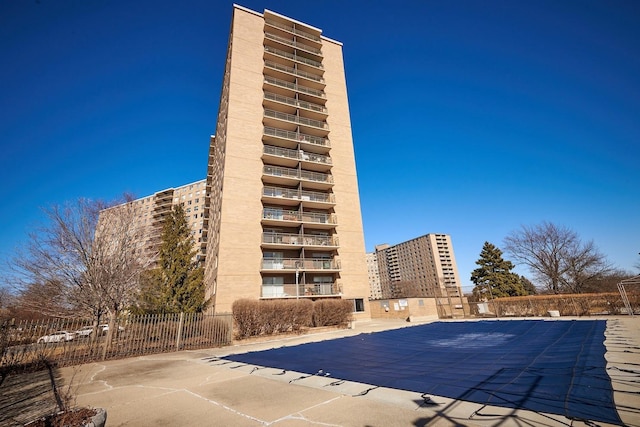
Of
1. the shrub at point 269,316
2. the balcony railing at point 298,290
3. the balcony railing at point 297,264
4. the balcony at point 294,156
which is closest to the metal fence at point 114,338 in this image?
the shrub at point 269,316

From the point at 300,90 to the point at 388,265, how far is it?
13257cm

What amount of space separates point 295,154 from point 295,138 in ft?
6.43

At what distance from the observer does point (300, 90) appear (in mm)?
31578

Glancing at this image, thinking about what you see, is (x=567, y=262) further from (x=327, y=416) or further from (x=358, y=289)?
(x=327, y=416)

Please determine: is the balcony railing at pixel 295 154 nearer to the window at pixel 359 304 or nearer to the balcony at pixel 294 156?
the balcony at pixel 294 156

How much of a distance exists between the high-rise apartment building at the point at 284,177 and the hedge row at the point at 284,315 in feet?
12.1

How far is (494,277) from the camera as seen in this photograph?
38281 mm

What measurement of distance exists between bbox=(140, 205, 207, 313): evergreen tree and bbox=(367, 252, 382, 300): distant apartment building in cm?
13012

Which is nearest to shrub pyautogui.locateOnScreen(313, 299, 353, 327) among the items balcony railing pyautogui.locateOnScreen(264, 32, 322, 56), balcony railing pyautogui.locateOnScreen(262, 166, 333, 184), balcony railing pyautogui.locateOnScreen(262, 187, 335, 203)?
balcony railing pyautogui.locateOnScreen(262, 187, 335, 203)

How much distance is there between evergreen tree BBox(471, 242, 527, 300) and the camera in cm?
3711

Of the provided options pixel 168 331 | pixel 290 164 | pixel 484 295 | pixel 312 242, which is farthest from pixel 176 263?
pixel 484 295

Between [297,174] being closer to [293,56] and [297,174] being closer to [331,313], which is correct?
[331,313]

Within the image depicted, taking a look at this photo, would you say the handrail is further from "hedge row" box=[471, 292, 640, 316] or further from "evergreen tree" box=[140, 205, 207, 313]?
"hedge row" box=[471, 292, 640, 316]

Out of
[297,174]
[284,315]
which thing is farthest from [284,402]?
[297,174]
